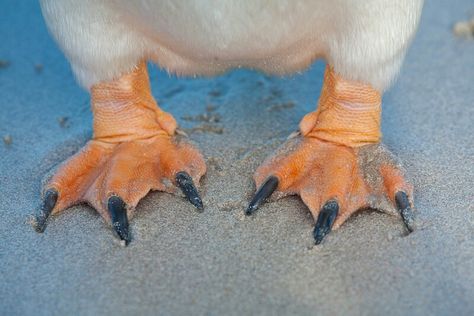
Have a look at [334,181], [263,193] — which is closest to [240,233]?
[263,193]

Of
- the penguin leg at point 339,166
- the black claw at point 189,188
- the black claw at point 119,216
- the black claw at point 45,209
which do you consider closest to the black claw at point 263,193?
the penguin leg at point 339,166

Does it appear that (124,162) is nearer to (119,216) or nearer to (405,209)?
(119,216)

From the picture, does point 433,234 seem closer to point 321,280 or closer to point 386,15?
point 321,280

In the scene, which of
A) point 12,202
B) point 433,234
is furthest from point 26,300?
point 433,234

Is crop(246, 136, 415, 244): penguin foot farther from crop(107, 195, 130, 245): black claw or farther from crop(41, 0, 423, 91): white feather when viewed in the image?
crop(107, 195, 130, 245): black claw

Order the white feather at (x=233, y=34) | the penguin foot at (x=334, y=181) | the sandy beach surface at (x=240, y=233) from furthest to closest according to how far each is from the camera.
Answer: the penguin foot at (x=334, y=181)
the white feather at (x=233, y=34)
the sandy beach surface at (x=240, y=233)

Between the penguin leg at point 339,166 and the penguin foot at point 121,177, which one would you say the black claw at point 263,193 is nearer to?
the penguin leg at point 339,166
